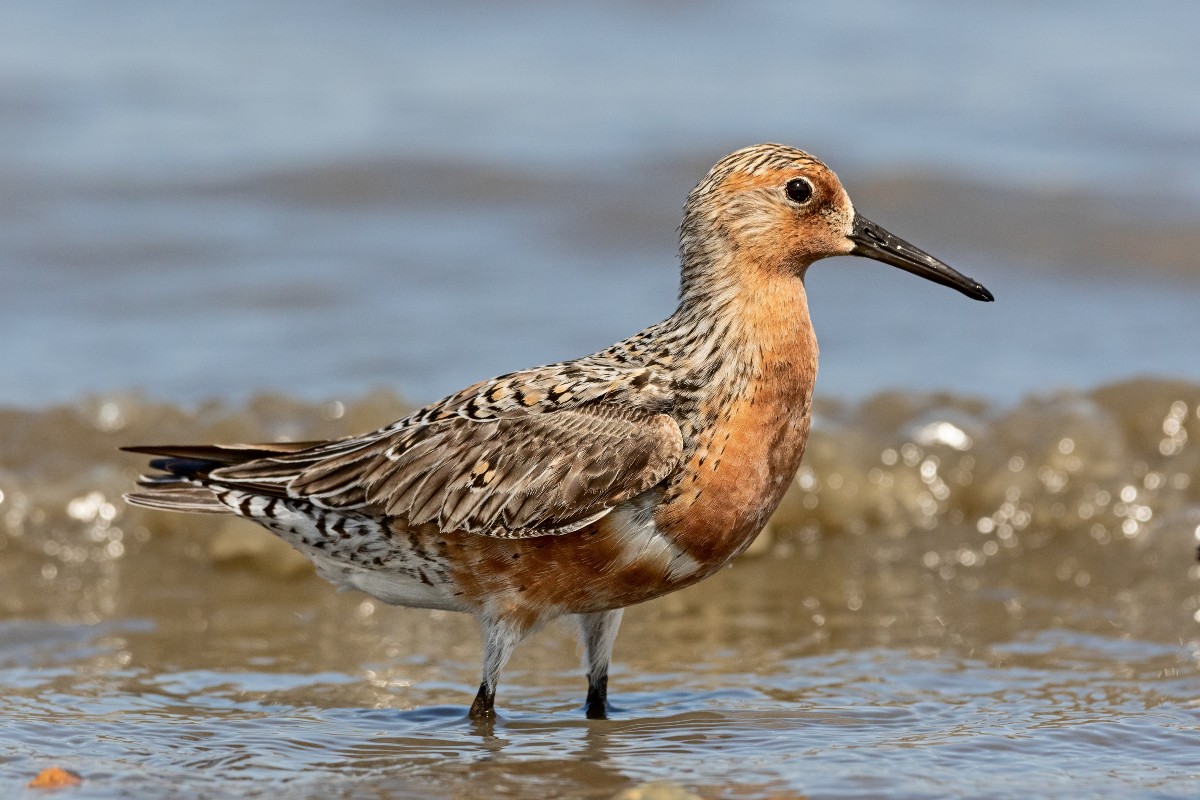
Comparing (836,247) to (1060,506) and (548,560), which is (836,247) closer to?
(548,560)

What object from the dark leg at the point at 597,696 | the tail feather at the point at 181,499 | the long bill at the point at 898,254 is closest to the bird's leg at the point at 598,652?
the dark leg at the point at 597,696

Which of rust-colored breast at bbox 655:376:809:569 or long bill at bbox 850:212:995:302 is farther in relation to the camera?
long bill at bbox 850:212:995:302

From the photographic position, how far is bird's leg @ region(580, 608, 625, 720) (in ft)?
26.5

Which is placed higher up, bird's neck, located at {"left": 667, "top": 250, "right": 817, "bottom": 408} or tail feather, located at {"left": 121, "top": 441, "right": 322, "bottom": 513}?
bird's neck, located at {"left": 667, "top": 250, "right": 817, "bottom": 408}

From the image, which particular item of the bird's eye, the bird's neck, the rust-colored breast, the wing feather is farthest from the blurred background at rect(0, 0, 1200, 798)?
the bird's eye

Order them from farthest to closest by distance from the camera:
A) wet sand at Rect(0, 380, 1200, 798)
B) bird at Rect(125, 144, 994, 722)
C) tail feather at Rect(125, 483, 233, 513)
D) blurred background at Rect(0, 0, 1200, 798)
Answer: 1. tail feather at Rect(125, 483, 233, 513)
2. blurred background at Rect(0, 0, 1200, 798)
3. bird at Rect(125, 144, 994, 722)
4. wet sand at Rect(0, 380, 1200, 798)

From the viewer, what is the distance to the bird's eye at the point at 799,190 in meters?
7.77

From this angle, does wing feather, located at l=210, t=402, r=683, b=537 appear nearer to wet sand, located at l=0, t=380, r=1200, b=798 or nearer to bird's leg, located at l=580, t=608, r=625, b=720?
bird's leg, located at l=580, t=608, r=625, b=720

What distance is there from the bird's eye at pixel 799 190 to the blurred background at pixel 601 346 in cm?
240

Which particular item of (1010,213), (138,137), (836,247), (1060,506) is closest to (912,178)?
(1010,213)

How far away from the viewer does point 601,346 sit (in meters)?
13.5

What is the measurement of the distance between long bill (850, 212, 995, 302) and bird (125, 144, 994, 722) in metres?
0.01

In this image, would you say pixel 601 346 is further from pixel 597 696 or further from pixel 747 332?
pixel 747 332

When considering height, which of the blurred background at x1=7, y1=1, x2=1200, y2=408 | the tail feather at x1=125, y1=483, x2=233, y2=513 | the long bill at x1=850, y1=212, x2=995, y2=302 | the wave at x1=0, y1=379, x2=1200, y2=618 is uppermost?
the blurred background at x1=7, y1=1, x2=1200, y2=408
